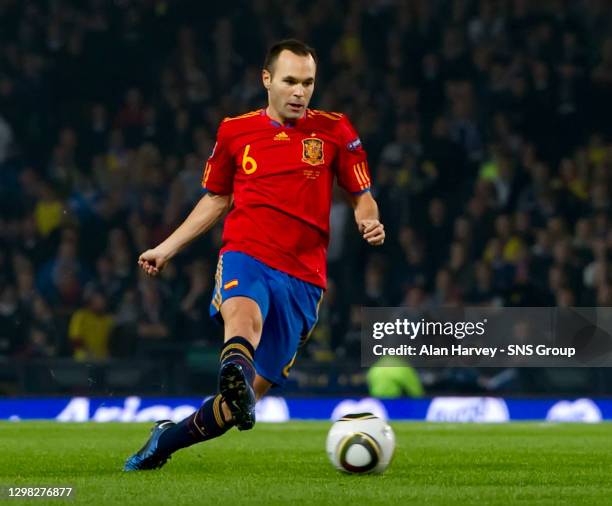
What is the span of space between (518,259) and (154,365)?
146 inches

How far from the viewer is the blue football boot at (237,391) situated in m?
5.45

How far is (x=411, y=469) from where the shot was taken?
6770 millimetres

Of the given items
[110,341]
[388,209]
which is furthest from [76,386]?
[388,209]

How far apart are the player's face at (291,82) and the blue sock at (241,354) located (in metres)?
1.08

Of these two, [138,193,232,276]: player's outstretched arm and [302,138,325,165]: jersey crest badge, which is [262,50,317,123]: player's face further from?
[138,193,232,276]: player's outstretched arm

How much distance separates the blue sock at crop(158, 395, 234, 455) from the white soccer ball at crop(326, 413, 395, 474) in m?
0.51

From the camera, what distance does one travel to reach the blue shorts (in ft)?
20.0

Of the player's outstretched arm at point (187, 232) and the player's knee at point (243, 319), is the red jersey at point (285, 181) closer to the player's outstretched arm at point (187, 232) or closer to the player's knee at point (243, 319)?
the player's outstretched arm at point (187, 232)

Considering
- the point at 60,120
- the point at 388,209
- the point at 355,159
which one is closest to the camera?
the point at 355,159

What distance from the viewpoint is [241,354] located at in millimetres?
5664

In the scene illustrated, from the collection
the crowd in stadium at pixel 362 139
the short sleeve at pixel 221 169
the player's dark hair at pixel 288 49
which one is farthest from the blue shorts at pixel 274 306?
the crowd in stadium at pixel 362 139

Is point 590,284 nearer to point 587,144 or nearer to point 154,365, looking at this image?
point 587,144

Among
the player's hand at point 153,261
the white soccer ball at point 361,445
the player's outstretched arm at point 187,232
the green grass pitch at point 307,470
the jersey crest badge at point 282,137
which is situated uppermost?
the jersey crest badge at point 282,137

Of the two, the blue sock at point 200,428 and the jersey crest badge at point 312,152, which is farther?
the jersey crest badge at point 312,152
